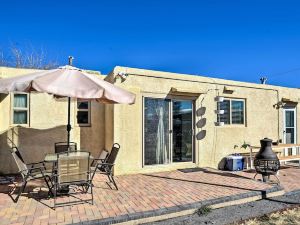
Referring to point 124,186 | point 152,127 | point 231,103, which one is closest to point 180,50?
point 231,103

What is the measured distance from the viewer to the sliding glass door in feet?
33.6

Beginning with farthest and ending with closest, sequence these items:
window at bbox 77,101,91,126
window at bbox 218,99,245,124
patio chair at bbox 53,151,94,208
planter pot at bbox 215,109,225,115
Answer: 1. window at bbox 218,99,245,124
2. planter pot at bbox 215,109,225,115
3. window at bbox 77,101,91,126
4. patio chair at bbox 53,151,94,208

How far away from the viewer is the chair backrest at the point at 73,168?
6.09 m

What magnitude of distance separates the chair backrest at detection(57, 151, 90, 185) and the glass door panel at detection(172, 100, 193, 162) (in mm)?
4945

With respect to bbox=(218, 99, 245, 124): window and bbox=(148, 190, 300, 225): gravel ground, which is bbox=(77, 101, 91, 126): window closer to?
bbox=(218, 99, 245, 124): window

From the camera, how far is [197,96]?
438 inches

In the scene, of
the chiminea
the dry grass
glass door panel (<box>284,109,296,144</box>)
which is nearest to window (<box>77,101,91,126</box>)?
the chiminea

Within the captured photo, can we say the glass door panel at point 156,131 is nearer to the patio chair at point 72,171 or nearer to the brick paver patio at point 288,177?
the brick paver patio at point 288,177

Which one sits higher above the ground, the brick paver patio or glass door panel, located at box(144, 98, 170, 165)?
glass door panel, located at box(144, 98, 170, 165)

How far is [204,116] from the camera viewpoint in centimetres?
1134

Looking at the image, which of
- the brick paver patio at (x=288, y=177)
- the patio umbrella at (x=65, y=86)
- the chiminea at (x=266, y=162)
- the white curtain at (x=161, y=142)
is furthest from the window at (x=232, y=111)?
the patio umbrella at (x=65, y=86)

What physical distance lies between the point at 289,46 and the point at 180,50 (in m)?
6.67

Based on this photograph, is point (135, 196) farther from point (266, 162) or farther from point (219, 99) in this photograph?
point (219, 99)

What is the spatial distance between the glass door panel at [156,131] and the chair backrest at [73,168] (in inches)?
156
